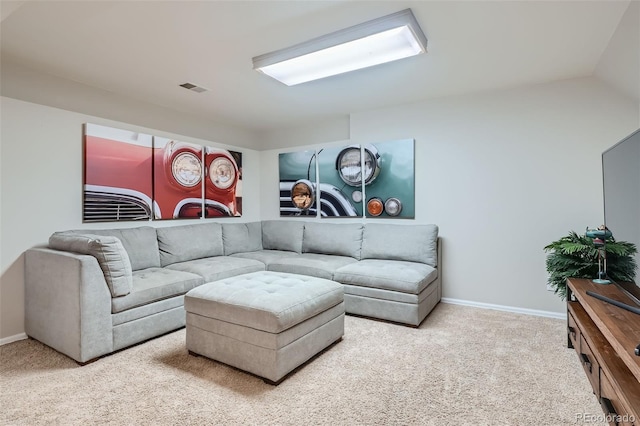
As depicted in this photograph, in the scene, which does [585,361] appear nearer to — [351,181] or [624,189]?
[624,189]

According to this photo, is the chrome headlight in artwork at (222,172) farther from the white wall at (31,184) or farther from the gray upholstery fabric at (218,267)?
the white wall at (31,184)

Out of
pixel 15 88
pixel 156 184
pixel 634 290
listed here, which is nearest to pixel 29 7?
pixel 15 88

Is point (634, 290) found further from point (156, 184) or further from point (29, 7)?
point (156, 184)

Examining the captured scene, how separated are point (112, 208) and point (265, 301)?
2196 millimetres

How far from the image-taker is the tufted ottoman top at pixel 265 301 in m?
2.03

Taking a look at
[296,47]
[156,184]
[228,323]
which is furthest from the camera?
[156,184]

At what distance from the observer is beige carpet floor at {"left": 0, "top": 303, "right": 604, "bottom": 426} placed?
1.70m

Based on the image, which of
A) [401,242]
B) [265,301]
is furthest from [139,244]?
[401,242]

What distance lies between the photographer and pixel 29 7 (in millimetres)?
1980

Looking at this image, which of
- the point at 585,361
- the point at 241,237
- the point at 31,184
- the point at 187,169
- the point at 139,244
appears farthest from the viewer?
the point at 241,237

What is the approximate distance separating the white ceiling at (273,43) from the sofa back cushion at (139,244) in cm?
141

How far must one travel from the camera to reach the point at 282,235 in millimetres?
4582

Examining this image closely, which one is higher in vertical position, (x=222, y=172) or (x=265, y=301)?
(x=222, y=172)

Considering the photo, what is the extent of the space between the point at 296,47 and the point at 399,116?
73.7 inches
